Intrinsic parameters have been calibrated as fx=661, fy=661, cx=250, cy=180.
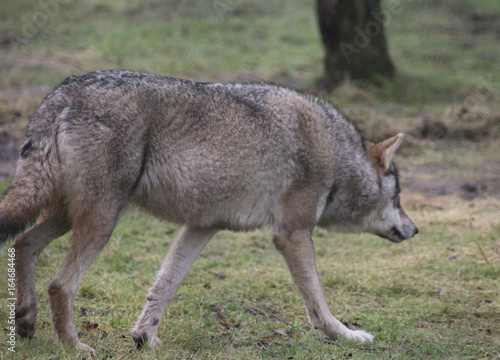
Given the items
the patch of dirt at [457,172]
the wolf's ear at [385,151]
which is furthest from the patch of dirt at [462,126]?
→ the wolf's ear at [385,151]

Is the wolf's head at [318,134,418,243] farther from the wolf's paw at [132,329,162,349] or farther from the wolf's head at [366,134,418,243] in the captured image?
the wolf's paw at [132,329,162,349]

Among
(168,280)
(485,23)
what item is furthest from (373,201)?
(485,23)

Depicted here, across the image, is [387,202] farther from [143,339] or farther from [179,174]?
[143,339]

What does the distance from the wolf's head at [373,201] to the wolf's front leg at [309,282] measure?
0.56 meters

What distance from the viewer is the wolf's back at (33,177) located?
152 inches

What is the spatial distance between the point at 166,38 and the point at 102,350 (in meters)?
12.8

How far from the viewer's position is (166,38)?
1620 cm

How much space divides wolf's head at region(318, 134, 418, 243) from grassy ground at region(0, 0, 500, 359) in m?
0.64

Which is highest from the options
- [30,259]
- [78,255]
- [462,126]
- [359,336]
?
[78,255]

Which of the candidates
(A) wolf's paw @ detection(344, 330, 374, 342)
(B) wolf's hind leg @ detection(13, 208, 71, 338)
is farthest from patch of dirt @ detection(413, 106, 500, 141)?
(B) wolf's hind leg @ detection(13, 208, 71, 338)

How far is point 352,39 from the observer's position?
12.7 meters

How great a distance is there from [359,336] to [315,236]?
8.61 feet

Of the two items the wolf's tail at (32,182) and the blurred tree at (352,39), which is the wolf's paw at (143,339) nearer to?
the wolf's tail at (32,182)

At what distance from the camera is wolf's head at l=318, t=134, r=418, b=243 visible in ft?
17.8
